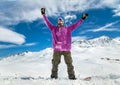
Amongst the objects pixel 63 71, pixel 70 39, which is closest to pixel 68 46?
pixel 70 39

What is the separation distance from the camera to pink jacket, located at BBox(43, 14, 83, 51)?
622 inches

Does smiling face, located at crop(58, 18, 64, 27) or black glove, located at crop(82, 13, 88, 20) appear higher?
black glove, located at crop(82, 13, 88, 20)

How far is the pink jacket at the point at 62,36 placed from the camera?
15.8m

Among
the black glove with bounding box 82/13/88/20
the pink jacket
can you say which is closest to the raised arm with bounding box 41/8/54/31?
the pink jacket

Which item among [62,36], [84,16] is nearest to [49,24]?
[62,36]

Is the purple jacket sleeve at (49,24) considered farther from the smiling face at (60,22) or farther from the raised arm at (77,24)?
the raised arm at (77,24)

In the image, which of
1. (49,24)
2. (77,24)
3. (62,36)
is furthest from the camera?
(49,24)

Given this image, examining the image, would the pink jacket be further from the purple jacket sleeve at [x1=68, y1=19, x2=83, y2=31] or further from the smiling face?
the smiling face

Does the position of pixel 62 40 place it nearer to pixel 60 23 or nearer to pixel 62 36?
pixel 62 36

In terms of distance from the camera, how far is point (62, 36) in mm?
15789

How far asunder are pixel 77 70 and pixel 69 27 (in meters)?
11.5

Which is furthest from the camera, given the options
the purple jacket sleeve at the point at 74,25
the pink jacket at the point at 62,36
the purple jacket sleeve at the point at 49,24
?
the purple jacket sleeve at the point at 49,24

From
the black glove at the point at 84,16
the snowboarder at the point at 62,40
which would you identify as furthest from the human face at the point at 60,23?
the black glove at the point at 84,16

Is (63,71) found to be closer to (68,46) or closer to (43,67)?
(43,67)
